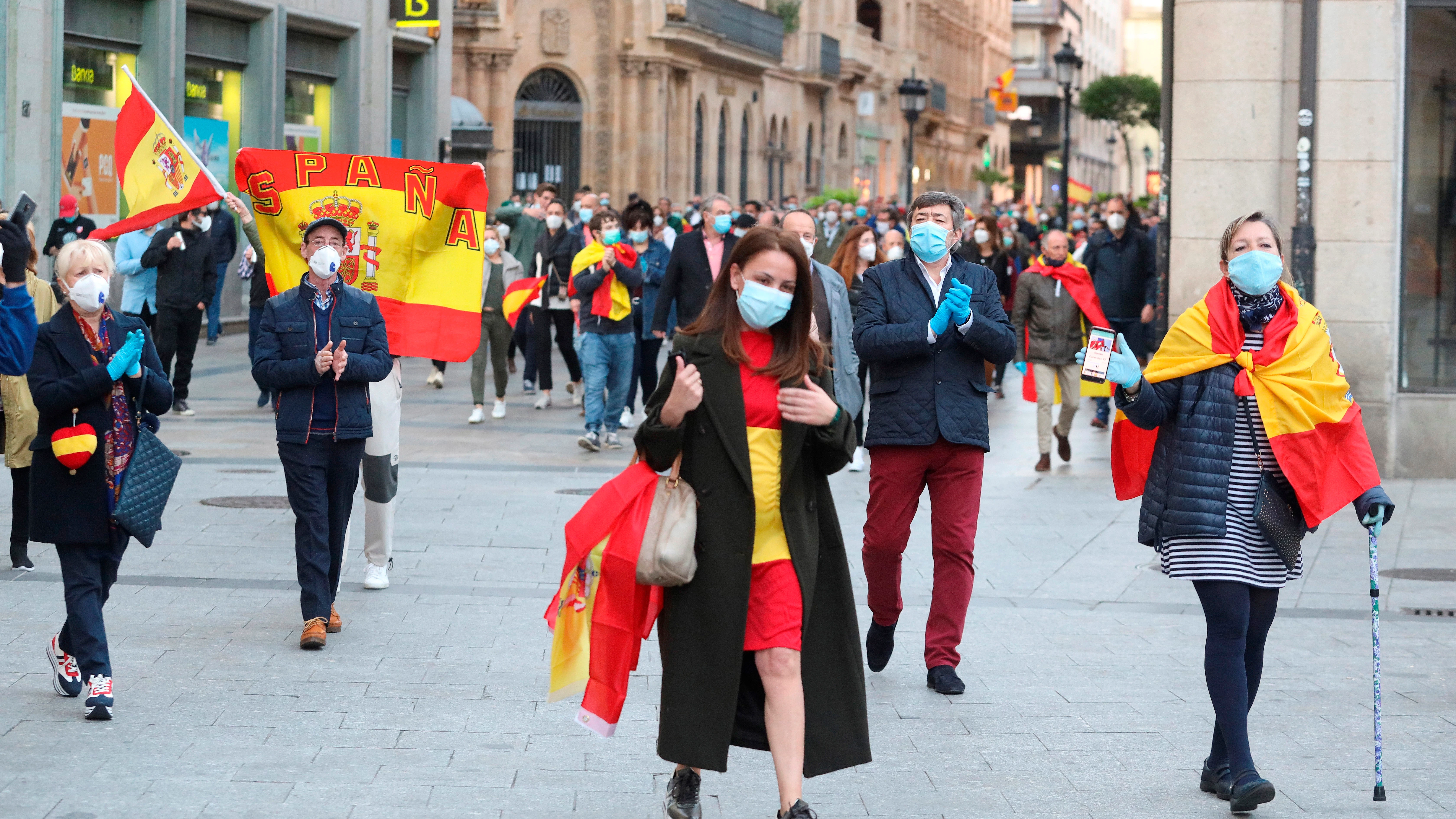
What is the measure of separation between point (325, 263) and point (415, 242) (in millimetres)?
1678

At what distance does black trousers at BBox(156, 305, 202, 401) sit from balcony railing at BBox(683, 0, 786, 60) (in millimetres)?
27634

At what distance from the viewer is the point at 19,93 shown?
751 inches

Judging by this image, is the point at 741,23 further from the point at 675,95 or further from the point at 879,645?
the point at 879,645

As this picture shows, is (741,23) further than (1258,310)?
Yes

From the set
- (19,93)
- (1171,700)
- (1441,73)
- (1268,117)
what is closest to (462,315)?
(1171,700)

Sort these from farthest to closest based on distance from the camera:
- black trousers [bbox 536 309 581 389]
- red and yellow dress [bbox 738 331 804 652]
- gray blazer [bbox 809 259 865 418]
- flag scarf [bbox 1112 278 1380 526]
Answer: black trousers [bbox 536 309 581 389], gray blazer [bbox 809 259 865 418], flag scarf [bbox 1112 278 1380 526], red and yellow dress [bbox 738 331 804 652]

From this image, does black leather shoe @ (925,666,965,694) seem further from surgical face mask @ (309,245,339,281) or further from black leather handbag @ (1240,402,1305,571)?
surgical face mask @ (309,245,339,281)

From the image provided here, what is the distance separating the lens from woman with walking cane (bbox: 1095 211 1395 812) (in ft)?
17.9

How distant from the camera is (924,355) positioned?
23.0 feet

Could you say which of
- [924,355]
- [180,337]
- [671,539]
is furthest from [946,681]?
[180,337]

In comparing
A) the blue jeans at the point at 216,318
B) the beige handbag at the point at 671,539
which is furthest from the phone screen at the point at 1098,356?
the blue jeans at the point at 216,318

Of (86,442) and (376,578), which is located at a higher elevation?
(86,442)

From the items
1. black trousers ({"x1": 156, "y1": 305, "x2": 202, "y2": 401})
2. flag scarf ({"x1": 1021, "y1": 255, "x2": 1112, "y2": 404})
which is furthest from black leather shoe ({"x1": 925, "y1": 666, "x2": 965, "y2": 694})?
black trousers ({"x1": 156, "y1": 305, "x2": 202, "y2": 401})

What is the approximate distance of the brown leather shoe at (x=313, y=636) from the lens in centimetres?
735
